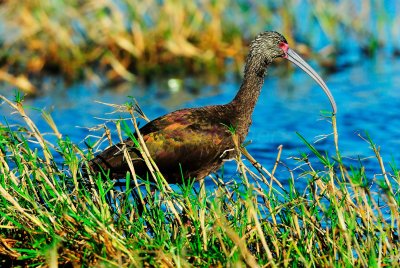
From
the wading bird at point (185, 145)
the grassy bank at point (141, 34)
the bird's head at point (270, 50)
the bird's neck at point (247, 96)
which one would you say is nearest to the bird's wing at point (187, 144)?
the wading bird at point (185, 145)

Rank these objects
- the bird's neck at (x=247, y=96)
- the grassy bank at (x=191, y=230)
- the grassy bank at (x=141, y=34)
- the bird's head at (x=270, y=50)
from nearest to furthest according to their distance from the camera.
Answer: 1. the grassy bank at (x=191, y=230)
2. the bird's neck at (x=247, y=96)
3. the bird's head at (x=270, y=50)
4. the grassy bank at (x=141, y=34)

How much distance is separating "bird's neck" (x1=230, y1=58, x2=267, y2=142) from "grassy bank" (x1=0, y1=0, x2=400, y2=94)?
14.0 ft

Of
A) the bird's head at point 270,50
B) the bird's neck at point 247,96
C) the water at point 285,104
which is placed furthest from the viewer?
the water at point 285,104

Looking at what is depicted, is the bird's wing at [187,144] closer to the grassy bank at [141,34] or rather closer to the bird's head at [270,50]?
the bird's head at [270,50]

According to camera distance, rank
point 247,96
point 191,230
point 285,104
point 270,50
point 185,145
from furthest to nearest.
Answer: point 285,104
point 270,50
point 247,96
point 185,145
point 191,230

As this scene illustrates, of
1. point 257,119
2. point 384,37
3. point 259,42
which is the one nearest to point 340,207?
point 259,42

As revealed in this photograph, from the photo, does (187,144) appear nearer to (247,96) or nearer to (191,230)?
(247,96)

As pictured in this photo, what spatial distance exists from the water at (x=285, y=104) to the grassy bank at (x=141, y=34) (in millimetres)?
284

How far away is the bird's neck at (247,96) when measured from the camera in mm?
5633

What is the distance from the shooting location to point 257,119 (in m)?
9.24

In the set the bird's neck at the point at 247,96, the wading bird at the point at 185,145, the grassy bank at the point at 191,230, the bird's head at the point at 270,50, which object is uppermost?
the bird's head at the point at 270,50

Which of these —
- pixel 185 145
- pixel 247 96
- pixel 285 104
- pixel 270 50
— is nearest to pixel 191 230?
pixel 185 145

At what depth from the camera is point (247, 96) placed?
5.78m

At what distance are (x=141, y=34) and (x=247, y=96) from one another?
4656mm
